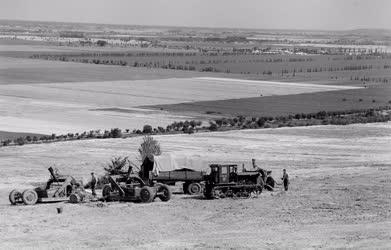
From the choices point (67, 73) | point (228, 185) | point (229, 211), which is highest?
point (67, 73)

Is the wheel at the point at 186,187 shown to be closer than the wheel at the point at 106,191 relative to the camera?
No

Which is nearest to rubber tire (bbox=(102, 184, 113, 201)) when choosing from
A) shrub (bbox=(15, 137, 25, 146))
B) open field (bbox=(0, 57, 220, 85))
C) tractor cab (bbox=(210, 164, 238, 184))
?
tractor cab (bbox=(210, 164, 238, 184))

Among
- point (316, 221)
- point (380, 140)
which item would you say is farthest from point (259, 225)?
point (380, 140)

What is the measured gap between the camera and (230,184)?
43.0 metres

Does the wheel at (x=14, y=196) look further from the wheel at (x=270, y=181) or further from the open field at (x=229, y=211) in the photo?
the wheel at (x=270, y=181)

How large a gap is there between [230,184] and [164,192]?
2916 mm

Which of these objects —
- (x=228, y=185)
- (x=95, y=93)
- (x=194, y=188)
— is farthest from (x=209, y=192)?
(x=95, y=93)

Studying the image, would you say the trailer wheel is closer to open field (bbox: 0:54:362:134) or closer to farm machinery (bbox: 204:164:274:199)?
farm machinery (bbox: 204:164:274:199)

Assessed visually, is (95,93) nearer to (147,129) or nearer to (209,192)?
(147,129)

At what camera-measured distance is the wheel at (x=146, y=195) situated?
4209 centimetres

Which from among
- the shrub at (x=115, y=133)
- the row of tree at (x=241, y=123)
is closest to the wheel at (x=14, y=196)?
the row of tree at (x=241, y=123)

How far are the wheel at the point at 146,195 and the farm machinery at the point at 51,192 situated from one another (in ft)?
9.29

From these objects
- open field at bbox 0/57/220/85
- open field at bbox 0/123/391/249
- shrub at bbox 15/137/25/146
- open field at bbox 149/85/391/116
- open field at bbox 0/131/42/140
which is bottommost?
open field at bbox 0/123/391/249

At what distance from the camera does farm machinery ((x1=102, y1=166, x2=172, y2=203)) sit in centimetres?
4222
